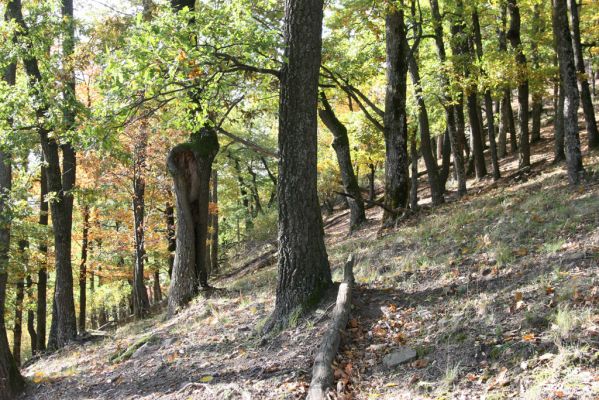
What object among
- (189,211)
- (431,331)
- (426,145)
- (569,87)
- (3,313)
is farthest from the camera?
(426,145)

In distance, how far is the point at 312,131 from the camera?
252 inches

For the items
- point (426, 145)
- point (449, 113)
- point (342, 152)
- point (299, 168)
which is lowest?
point (299, 168)

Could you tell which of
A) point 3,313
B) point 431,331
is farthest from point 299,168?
point 3,313

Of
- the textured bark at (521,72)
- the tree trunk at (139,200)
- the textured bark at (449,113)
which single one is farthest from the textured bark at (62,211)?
the textured bark at (521,72)

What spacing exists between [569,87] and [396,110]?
376cm

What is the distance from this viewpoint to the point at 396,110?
38.3 ft

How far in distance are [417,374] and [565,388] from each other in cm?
128

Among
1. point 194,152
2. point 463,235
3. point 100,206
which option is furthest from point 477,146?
point 100,206

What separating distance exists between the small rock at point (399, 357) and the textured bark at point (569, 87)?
6917mm

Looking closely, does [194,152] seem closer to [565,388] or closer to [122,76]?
[122,76]

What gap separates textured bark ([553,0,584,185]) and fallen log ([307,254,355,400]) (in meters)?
6.20

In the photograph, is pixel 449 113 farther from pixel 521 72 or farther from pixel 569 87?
pixel 569 87

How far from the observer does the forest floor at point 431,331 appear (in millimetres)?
4094

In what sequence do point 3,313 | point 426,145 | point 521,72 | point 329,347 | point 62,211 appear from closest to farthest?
point 329,347
point 3,313
point 62,211
point 521,72
point 426,145
